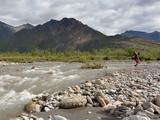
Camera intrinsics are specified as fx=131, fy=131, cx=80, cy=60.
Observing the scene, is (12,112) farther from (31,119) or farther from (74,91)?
(74,91)

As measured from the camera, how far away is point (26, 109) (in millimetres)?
7293

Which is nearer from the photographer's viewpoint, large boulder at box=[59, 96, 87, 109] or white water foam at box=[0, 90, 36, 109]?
large boulder at box=[59, 96, 87, 109]

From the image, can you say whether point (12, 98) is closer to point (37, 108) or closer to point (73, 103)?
point (37, 108)

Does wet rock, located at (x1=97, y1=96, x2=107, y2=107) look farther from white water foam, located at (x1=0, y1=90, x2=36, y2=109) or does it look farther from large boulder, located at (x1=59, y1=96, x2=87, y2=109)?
white water foam, located at (x1=0, y1=90, x2=36, y2=109)

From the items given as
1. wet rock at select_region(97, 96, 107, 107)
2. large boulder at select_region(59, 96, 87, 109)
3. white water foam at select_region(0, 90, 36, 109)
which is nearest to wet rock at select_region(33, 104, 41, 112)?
large boulder at select_region(59, 96, 87, 109)

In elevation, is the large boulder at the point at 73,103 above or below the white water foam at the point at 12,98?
above

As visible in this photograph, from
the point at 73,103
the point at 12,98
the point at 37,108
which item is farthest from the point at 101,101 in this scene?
the point at 12,98

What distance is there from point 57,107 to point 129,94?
14.6ft

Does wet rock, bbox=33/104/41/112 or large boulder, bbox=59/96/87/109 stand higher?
large boulder, bbox=59/96/87/109

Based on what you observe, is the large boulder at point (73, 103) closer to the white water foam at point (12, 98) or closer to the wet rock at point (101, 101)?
the wet rock at point (101, 101)

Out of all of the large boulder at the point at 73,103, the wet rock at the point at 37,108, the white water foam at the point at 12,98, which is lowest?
the white water foam at the point at 12,98

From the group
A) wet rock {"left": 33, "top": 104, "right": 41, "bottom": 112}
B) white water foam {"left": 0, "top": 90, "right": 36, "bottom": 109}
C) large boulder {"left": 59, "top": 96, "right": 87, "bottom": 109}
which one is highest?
large boulder {"left": 59, "top": 96, "right": 87, "bottom": 109}

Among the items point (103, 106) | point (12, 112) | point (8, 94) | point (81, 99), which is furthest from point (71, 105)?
point (8, 94)

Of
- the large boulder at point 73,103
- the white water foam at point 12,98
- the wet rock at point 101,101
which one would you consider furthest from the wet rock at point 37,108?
the wet rock at point 101,101
